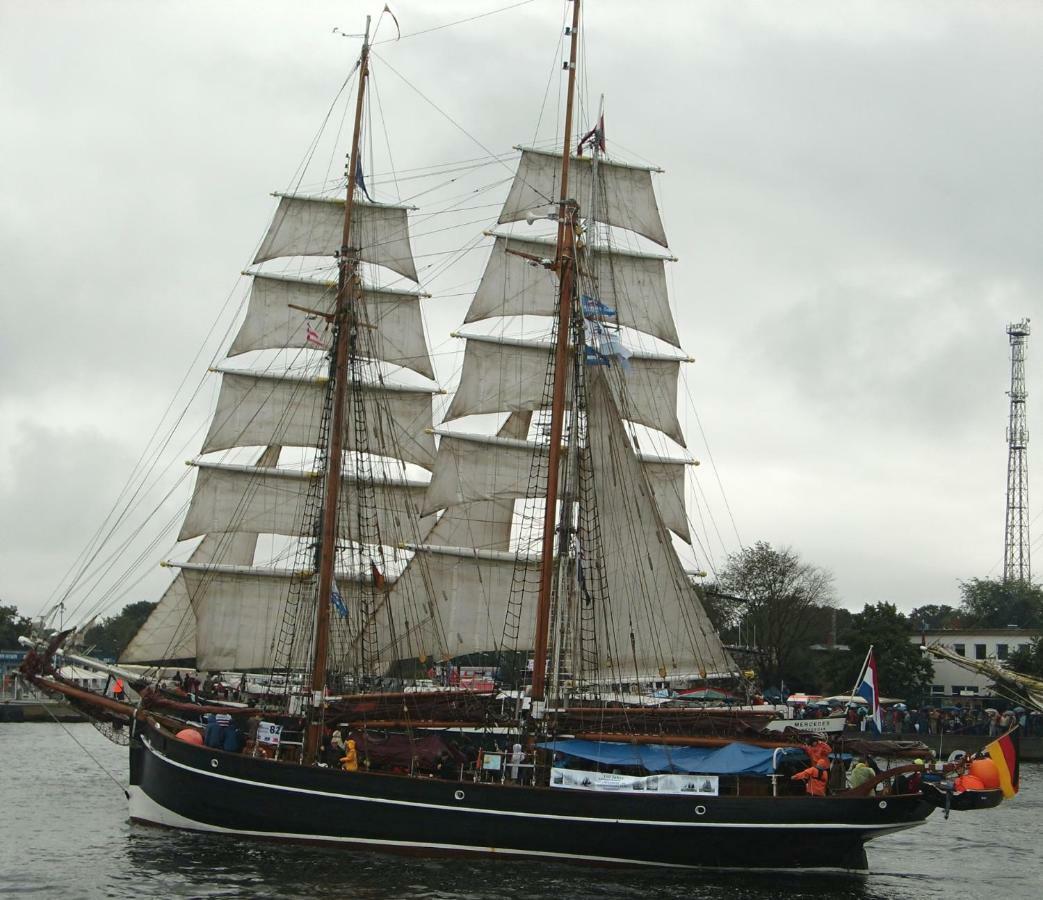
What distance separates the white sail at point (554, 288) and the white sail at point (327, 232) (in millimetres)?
4129

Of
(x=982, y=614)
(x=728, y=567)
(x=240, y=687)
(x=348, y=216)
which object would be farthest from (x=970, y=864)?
(x=982, y=614)

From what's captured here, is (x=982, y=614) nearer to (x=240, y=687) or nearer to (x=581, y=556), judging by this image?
(x=240, y=687)

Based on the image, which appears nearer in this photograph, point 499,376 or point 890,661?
point 499,376

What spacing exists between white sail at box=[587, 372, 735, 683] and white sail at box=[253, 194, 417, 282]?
60.9 ft

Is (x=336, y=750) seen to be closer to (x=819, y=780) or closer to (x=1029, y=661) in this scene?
(x=819, y=780)

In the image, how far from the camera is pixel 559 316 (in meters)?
39.9

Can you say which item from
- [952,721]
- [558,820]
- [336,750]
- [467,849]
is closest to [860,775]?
[558,820]

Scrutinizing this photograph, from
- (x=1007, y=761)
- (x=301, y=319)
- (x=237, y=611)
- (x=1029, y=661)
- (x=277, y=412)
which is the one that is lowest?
(x=1007, y=761)

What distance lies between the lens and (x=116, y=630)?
162 m

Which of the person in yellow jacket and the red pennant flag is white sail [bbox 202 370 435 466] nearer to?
the red pennant flag

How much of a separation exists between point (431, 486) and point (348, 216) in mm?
19862

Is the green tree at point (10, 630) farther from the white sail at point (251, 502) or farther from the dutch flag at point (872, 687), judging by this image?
the dutch flag at point (872, 687)

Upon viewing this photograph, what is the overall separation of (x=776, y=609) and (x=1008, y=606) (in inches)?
1086

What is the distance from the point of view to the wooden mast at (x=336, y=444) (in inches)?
1487
